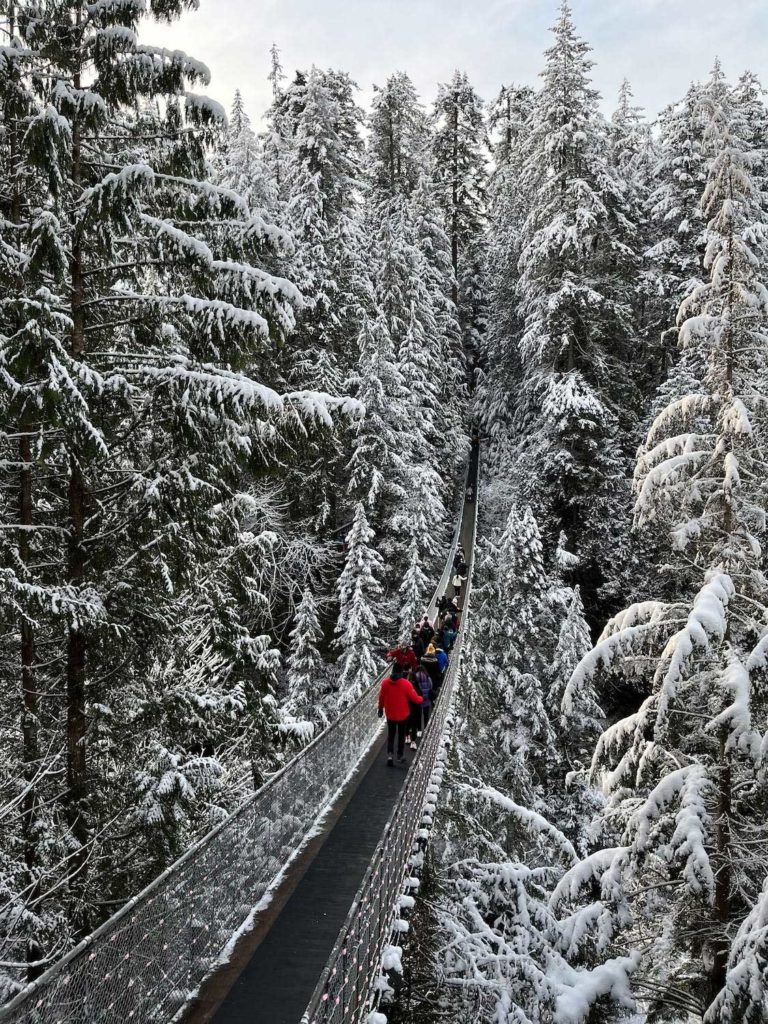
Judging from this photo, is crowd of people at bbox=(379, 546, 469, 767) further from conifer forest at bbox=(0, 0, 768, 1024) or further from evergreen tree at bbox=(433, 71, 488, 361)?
evergreen tree at bbox=(433, 71, 488, 361)

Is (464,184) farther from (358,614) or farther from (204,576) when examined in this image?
(204,576)

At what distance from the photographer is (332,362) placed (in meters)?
24.4

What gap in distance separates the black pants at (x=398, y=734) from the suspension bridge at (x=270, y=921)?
1132 millimetres

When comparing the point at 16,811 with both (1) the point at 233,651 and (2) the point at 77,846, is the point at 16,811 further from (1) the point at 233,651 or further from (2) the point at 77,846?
(1) the point at 233,651

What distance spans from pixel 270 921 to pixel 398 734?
5.20 metres

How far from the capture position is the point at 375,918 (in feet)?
19.3

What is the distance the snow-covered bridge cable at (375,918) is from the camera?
418cm

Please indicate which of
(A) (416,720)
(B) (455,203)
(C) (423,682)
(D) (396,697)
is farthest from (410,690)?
(B) (455,203)

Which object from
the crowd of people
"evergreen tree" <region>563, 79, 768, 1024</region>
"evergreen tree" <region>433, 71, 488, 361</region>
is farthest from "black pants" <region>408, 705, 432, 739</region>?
"evergreen tree" <region>433, 71, 488, 361</region>

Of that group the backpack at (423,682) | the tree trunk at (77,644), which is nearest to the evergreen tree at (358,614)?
the backpack at (423,682)

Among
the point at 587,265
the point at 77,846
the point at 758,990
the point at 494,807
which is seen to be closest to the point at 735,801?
the point at 758,990

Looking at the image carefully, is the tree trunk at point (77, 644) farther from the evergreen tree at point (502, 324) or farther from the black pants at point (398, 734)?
the evergreen tree at point (502, 324)

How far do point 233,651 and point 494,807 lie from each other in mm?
6525

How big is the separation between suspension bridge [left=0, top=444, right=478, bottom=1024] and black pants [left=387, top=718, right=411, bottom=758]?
1.13 meters
